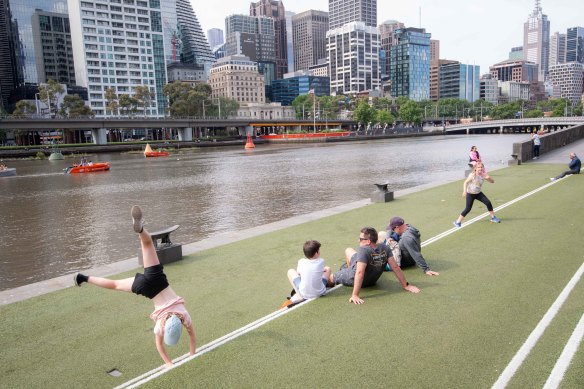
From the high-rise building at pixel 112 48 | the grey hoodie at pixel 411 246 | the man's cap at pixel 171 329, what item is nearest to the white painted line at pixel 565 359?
the grey hoodie at pixel 411 246

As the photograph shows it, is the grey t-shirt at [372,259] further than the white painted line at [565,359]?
Yes

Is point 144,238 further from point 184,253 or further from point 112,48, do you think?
point 112,48

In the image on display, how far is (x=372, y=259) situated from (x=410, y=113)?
174 meters

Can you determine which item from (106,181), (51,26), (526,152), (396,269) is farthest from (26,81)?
(396,269)

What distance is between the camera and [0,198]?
95.8 ft

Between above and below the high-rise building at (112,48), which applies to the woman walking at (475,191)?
below

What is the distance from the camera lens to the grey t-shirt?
22.7 ft

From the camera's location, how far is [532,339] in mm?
5500

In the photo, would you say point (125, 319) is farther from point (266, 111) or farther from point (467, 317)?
point (266, 111)

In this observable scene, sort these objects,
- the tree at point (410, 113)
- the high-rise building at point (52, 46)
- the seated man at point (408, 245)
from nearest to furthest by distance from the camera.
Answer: the seated man at point (408, 245), the high-rise building at point (52, 46), the tree at point (410, 113)

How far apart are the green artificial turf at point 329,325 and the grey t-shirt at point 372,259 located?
0.34 metres

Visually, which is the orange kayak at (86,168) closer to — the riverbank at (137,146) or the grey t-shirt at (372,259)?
the riverbank at (137,146)

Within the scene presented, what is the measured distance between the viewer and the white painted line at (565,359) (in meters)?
4.62

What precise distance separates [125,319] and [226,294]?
1663 mm
